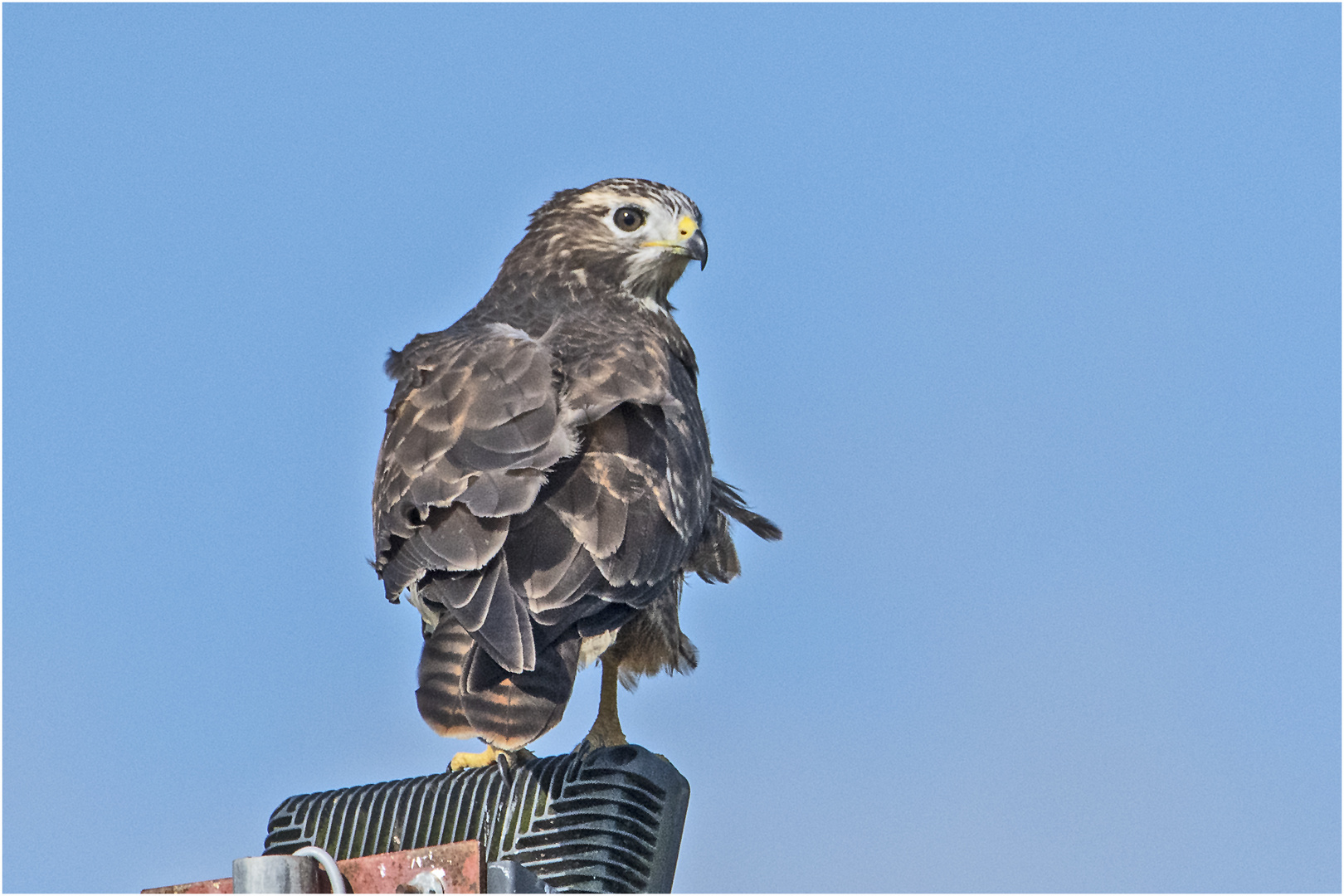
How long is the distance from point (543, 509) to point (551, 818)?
1.43m

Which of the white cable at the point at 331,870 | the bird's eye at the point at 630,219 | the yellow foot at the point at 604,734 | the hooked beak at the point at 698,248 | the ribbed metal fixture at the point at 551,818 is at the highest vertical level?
the bird's eye at the point at 630,219

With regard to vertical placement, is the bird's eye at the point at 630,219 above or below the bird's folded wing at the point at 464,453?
above

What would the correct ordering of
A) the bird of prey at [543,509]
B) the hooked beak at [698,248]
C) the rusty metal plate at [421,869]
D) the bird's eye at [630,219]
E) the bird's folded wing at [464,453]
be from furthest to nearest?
the bird's eye at [630,219], the hooked beak at [698,248], the bird's folded wing at [464,453], the bird of prey at [543,509], the rusty metal plate at [421,869]

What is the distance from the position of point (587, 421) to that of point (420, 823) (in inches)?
72.9

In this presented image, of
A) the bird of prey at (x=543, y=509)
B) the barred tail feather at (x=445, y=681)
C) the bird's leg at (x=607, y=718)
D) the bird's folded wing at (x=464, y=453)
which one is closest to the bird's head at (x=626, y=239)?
the bird of prey at (x=543, y=509)

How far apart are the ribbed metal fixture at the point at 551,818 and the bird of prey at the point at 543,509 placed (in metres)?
0.26

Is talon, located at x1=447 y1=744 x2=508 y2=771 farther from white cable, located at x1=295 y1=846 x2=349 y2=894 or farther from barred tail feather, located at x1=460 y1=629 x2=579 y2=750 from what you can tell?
white cable, located at x1=295 y1=846 x2=349 y2=894

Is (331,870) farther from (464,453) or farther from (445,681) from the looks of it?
(464,453)

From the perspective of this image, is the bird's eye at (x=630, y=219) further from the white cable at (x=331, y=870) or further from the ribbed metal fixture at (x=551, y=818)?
the white cable at (x=331, y=870)

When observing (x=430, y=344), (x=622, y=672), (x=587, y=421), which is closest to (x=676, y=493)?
(x=587, y=421)

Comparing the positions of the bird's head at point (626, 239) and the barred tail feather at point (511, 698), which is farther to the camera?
the bird's head at point (626, 239)

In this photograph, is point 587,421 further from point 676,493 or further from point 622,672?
point 622,672

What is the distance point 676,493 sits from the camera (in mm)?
7074

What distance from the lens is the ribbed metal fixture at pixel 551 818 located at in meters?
5.30
